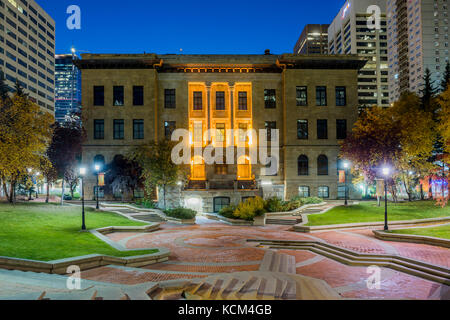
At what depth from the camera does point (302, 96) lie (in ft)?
137

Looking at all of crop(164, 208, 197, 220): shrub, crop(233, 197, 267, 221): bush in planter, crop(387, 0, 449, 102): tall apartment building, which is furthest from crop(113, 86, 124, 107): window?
crop(387, 0, 449, 102): tall apartment building

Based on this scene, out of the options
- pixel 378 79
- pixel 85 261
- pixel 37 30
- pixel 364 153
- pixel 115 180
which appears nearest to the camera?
pixel 85 261

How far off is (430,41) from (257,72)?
105 m

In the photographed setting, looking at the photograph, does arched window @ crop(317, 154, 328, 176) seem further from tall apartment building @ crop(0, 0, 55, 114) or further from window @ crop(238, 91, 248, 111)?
tall apartment building @ crop(0, 0, 55, 114)

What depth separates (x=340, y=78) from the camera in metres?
41.9

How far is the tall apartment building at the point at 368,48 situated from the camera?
11762 cm

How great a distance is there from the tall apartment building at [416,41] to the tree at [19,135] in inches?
4478

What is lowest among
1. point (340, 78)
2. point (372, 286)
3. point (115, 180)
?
point (372, 286)

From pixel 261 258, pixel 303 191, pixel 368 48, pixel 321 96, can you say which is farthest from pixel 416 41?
pixel 261 258

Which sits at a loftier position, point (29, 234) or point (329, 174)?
point (329, 174)

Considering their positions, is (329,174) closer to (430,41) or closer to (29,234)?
(29,234)

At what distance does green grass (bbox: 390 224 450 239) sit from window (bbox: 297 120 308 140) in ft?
78.4

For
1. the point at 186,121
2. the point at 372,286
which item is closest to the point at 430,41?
the point at 186,121
